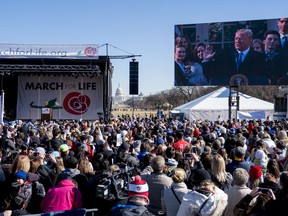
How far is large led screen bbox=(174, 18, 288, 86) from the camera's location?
93.7 feet

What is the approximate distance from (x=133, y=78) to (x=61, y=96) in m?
7.52

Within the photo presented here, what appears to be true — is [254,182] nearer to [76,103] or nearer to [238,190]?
[238,190]

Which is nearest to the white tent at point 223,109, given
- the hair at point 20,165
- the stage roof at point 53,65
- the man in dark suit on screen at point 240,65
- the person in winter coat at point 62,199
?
the man in dark suit on screen at point 240,65

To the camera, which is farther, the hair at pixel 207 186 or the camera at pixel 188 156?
the camera at pixel 188 156

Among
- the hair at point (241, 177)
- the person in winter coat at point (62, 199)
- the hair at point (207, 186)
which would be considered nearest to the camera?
the hair at point (207, 186)

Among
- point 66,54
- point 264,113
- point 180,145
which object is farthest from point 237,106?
point 180,145

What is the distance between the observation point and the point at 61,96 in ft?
100

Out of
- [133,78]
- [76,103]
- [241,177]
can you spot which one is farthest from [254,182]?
[76,103]

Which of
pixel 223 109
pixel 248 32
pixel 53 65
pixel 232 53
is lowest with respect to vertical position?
pixel 223 109

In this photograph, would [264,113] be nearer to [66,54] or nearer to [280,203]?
[66,54]

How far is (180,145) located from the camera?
9453 mm

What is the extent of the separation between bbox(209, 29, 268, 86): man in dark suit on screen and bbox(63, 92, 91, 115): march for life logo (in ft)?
29.2

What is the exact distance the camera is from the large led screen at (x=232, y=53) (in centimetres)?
2855

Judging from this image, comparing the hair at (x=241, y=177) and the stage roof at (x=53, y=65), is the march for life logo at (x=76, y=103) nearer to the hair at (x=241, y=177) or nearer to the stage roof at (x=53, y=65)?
the stage roof at (x=53, y=65)
